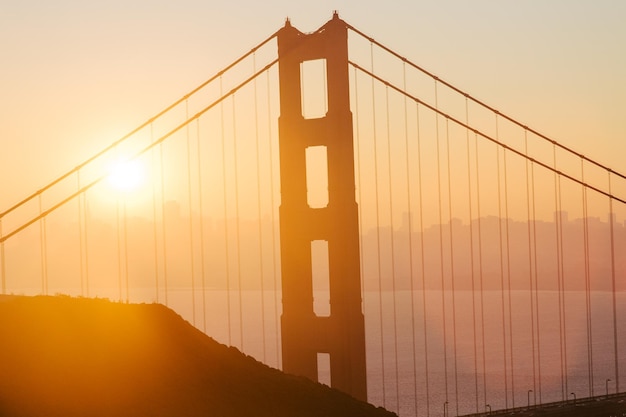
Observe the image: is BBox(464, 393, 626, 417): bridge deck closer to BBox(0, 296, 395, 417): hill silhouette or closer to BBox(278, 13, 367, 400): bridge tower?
BBox(278, 13, 367, 400): bridge tower

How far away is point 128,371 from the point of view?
24422 millimetres

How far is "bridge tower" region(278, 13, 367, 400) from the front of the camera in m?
34.7

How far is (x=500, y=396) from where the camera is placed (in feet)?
466

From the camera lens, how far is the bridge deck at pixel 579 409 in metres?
43.8

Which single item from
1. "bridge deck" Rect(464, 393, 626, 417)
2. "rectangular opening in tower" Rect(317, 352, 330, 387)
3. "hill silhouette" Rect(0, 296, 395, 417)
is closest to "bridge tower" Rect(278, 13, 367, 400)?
"hill silhouette" Rect(0, 296, 395, 417)

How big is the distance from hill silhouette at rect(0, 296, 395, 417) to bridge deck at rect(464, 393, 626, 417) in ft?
56.7

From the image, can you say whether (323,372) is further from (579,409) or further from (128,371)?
(128,371)

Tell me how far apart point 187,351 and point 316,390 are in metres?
4.34

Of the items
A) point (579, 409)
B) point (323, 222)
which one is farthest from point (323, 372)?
point (323, 222)

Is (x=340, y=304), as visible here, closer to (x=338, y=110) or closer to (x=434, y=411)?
(x=338, y=110)

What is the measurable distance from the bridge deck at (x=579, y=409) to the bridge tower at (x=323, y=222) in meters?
10.3

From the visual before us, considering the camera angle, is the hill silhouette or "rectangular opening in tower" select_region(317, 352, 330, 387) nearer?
the hill silhouette

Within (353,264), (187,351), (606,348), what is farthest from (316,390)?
(606,348)

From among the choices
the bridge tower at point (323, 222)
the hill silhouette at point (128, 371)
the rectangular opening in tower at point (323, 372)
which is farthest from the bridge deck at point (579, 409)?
the rectangular opening in tower at point (323, 372)
